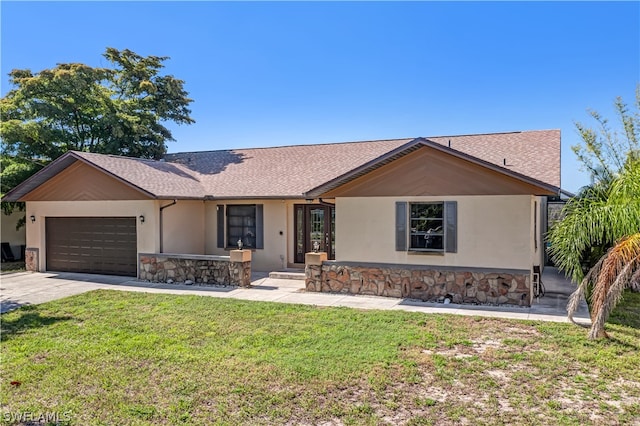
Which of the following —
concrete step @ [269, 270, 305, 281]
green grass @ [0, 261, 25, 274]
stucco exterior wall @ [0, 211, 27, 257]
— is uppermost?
stucco exterior wall @ [0, 211, 27, 257]

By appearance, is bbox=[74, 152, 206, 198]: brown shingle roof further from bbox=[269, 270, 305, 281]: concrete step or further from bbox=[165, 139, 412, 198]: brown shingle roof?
bbox=[269, 270, 305, 281]: concrete step

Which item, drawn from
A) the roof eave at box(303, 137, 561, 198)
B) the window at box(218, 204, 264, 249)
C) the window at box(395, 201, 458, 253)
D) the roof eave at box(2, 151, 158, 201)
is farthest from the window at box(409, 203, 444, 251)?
the roof eave at box(2, 151, 158, 201)

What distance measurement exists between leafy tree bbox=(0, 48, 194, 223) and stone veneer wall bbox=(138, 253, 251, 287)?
9.38 m

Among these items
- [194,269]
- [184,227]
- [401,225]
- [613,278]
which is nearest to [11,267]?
[184,227]

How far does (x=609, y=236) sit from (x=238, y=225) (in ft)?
38.3

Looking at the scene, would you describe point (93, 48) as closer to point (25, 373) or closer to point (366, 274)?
point (366, 274)

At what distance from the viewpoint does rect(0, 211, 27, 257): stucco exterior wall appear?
795 inches

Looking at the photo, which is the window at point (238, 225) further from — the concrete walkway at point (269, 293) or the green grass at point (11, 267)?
the green grass at point (11, 267)

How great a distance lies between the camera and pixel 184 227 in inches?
625

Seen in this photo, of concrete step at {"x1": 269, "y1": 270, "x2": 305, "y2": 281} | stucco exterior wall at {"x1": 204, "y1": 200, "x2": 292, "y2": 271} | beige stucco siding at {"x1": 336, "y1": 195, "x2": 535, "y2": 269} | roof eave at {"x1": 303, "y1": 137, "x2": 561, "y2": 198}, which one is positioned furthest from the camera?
stucco exterior wall at {"x1": 204, "y1": 200, "x2": 292, "y2": 271}

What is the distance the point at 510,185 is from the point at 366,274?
4.35m

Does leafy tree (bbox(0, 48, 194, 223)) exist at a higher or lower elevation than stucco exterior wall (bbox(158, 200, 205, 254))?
higher

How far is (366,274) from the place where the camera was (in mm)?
12141

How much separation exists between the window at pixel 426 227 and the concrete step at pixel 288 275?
4.17 meters
